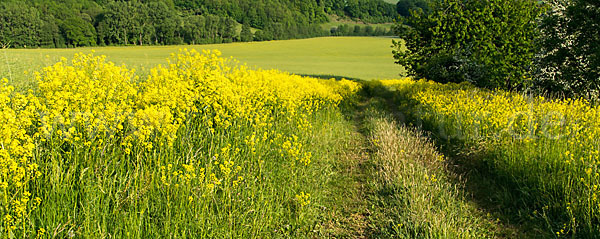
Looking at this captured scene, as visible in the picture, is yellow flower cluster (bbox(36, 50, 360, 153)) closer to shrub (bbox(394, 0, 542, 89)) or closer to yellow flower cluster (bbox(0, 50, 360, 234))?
yellow flower cluster (bbox(0, 50, 360, 234))

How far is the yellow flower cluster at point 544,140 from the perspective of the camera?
396cm

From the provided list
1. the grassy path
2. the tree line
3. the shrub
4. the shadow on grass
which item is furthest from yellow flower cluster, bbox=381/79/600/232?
the shrub

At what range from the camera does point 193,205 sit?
3209 millimetres

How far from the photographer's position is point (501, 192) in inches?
188

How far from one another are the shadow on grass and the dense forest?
39.8 meters

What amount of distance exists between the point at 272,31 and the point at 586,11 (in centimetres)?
7509

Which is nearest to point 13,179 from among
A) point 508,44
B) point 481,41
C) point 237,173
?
point 237,173

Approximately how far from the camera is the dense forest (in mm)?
46312

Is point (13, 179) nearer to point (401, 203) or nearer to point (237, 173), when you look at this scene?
point (237, 173)

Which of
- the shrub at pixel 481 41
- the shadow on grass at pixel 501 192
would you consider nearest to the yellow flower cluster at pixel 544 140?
the shadow on grass at pixel 501 192

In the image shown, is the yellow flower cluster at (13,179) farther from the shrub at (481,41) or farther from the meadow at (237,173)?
the shrub at (481,41)

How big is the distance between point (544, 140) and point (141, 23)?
2728 inches

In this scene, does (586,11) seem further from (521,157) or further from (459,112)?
(521,157)

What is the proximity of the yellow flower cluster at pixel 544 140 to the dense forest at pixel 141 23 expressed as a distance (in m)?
39.5
